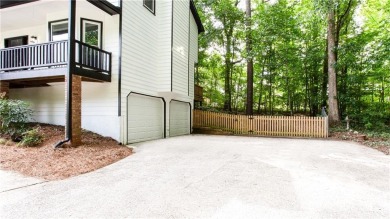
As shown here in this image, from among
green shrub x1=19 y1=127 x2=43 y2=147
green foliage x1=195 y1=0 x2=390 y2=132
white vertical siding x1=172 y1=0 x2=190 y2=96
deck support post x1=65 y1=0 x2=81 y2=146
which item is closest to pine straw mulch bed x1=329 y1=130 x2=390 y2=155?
green foliage x1=195 y1=0 x2=390 y2=132

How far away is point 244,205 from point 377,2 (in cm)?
2105

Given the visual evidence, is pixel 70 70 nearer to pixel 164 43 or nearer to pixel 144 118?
pixel 144 118

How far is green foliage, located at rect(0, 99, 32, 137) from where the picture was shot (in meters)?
8.48

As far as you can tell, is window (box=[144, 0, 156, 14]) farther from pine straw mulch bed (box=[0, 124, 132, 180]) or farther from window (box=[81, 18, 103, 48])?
pine straw mulch bed (box=[0, 124, 132, 180])

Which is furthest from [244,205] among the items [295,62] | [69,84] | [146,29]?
[295,62]

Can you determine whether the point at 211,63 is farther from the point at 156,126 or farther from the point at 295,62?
the point at 156,126

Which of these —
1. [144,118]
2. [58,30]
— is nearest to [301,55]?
[144,118]

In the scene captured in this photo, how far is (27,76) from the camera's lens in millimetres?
8898

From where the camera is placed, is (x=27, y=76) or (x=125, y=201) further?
(x=27, y=76)

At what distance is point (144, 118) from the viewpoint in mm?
11336

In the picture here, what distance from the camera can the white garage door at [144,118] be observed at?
33.6 ft

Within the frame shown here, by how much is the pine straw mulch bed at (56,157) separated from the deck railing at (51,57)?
8.35ft

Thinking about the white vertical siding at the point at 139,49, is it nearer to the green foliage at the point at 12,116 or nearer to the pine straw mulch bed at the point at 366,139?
the green foliage at the point at 12,116

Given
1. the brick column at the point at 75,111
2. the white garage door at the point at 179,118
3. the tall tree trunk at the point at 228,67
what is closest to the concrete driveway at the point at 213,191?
the brick column at the point at 75,111
